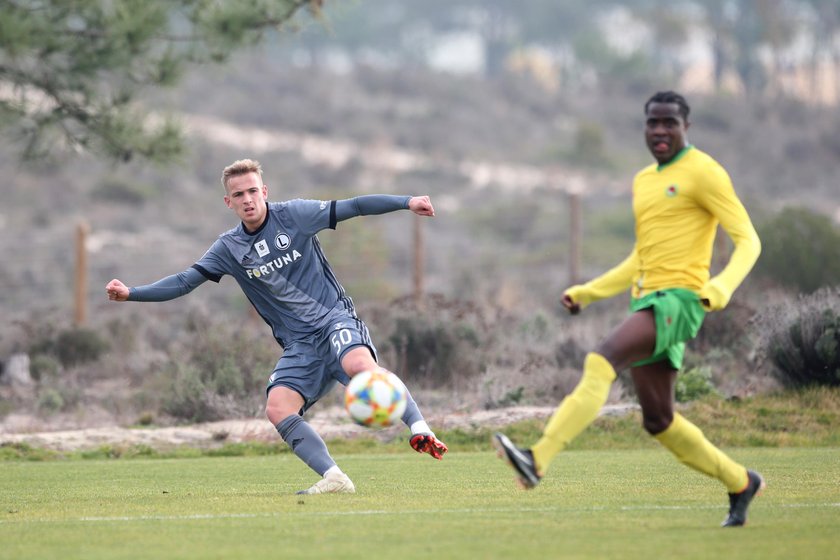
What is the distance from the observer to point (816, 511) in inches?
333

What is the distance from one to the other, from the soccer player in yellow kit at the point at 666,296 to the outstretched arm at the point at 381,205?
170 centimetres

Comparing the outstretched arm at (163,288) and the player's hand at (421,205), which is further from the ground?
the player's hand at (421,205)

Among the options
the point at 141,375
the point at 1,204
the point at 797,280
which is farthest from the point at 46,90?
the point at 1,204

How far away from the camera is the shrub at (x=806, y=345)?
51.1 ft

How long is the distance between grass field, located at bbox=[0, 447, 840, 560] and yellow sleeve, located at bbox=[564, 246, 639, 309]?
4.21 ft

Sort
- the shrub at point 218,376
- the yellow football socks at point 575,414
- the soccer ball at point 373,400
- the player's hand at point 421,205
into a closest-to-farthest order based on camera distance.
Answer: the yellow football socks at point 575,414
the soccer ball at point 373,400
the player's hand at point 421,205
the shrub at point 218,376

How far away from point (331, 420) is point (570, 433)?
8670 mm

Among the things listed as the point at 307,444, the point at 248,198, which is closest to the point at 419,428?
the point at 307,444

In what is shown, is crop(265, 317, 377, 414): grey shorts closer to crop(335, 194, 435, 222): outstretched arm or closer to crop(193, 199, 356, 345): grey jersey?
crop(193, 199, 356, 345): grey jersey

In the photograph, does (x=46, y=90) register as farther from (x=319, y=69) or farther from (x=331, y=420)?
(x=319, y=69)

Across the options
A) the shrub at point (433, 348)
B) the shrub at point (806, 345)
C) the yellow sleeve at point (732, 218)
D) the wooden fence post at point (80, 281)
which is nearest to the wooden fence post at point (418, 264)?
the shrub at point (433, 348)

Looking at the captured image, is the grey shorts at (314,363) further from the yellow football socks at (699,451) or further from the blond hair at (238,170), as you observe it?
the yellow football socks at (699,451)

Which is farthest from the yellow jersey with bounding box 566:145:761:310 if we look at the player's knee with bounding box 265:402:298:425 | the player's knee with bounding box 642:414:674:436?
the player's knee with bounding box 265:402:298:425

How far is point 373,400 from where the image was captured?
9.16m
